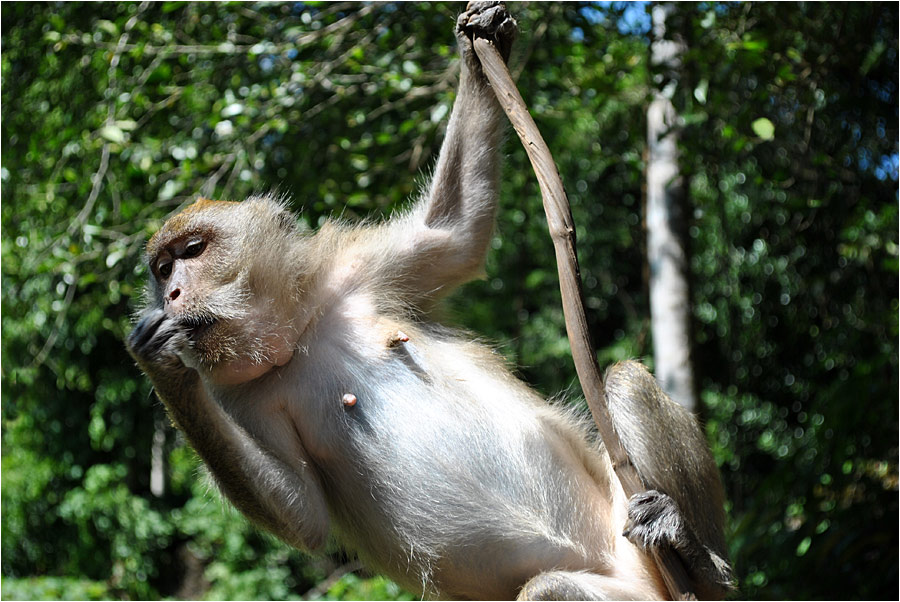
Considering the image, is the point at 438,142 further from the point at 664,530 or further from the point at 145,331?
the point at 664,530

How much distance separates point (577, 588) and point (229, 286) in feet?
6.09

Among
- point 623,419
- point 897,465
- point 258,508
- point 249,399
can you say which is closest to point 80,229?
point 249,399

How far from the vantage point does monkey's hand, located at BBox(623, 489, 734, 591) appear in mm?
3424

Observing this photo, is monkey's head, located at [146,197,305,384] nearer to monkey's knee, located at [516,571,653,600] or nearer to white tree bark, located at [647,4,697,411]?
monkey's knee, located at [516,571,653,600]

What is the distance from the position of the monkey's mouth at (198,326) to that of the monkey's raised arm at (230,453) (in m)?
0.14

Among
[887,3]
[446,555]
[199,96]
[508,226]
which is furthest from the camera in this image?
[508,226]

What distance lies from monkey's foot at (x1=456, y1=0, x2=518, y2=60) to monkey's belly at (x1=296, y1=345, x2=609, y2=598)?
1486 millimetres

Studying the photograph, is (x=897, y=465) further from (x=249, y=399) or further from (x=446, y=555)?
(x=249, y=399)

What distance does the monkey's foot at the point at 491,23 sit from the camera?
3.94m

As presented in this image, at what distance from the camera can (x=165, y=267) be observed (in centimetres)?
380

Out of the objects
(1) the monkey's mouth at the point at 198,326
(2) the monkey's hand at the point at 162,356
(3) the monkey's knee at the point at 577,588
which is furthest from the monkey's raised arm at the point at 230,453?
(3) the monkey's knee at the point at 577,588

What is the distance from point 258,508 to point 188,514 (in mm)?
11603

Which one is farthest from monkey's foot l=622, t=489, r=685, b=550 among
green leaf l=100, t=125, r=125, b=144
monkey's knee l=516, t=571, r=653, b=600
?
green leaf l=100, t=125, r=125, b=144

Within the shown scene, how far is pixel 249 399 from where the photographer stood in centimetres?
369
